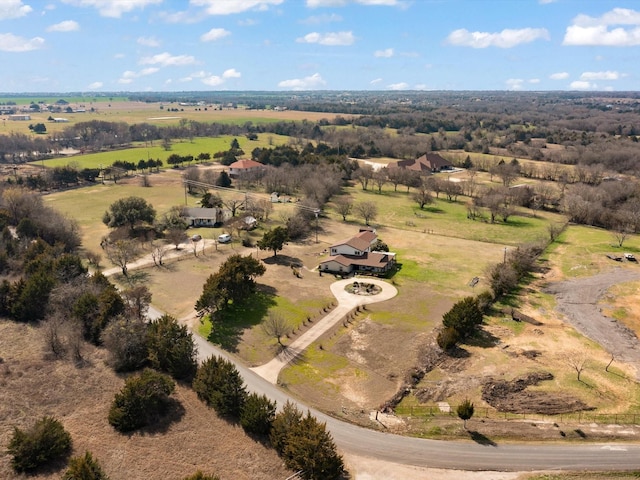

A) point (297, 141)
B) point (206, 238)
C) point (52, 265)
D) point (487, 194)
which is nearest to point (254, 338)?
point (52, 265)

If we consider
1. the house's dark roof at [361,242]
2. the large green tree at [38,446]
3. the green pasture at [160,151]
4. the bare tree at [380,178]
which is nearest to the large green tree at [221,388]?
the large green tree at [38,446]

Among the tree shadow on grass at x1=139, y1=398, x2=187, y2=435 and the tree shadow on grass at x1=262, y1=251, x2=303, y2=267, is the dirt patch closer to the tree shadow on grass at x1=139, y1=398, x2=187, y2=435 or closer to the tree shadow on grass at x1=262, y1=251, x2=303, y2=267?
the tree shadow on grass at x1=139, y1=398, x2=187, y2=435

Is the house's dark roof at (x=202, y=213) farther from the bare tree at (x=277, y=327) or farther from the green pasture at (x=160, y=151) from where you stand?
the green pasture at (x=160, y=151)

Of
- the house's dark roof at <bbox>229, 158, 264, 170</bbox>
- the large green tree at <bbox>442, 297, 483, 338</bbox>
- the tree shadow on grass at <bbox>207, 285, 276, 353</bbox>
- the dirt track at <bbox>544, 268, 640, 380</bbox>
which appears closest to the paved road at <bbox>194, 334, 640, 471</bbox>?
the dirt track at <bbox>544, 268, 640, 380</bbox>

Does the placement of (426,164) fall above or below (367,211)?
above

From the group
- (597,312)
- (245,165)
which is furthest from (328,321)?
(245,165)

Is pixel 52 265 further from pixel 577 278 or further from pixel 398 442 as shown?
pixel 577 278

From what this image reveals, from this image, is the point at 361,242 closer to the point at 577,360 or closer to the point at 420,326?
the point at 420,326
